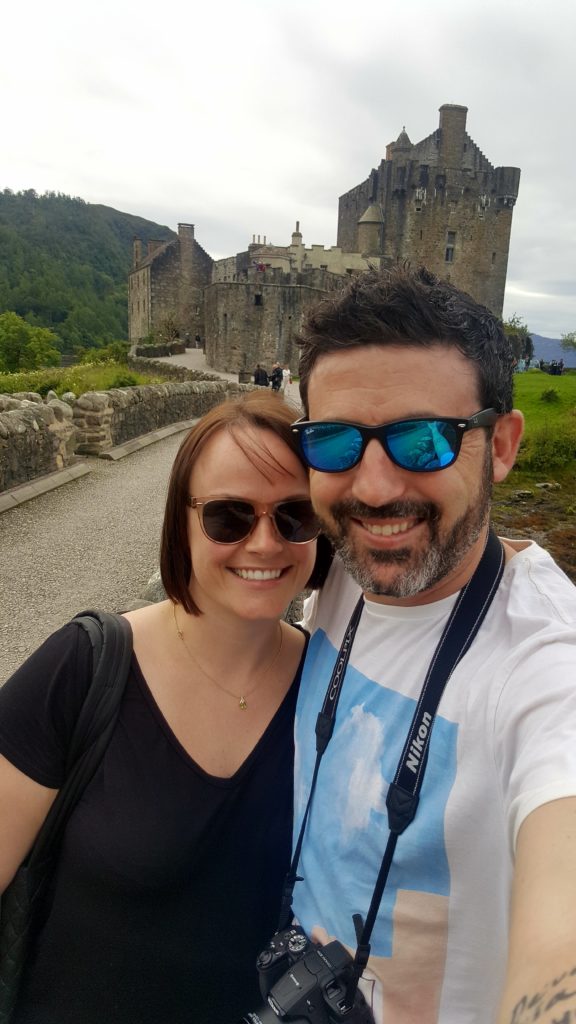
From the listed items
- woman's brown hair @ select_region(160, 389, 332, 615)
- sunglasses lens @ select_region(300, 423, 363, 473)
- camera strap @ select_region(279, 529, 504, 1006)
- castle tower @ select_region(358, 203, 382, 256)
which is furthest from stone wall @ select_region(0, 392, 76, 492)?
castle tower @ select_region(358, 203, 382, 256)

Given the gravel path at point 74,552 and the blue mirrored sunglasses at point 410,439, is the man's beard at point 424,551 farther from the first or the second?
the gravel path at point 74,552

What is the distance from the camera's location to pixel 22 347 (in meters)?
41.7

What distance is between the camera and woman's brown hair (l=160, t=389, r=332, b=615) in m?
1.66

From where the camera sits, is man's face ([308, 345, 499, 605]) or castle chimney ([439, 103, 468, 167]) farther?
castle chimney ([439, 103, 468, 167])

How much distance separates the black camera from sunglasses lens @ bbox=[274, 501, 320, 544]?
92 centimetres

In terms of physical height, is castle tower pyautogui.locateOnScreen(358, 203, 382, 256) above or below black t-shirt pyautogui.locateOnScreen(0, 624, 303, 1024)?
above

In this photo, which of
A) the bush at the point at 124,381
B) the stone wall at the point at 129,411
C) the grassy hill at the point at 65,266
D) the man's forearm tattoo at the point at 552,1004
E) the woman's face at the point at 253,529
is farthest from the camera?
the grassy hill at the point at 65,266

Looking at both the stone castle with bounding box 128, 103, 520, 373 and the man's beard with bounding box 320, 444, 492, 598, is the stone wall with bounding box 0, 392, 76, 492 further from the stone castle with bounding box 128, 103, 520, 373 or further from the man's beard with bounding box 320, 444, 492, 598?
the stone castle with bounding box 128, 103, 520, 373

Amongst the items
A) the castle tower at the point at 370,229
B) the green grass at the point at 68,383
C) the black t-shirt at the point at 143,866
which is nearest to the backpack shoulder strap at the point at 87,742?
the black t-shirt at the point at 143,866

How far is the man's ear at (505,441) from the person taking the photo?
4.81ft

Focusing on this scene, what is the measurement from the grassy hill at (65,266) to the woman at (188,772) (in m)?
71.3

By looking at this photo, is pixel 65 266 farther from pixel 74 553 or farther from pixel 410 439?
pixel 410 439

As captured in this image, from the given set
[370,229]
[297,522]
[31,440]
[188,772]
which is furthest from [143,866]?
[370,229]

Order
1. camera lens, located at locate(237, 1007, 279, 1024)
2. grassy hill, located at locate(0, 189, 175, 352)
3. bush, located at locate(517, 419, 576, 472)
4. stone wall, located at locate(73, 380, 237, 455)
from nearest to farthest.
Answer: camera lens, located at locate(237, 1007, 279, 1024) → stone wall, located at locate(73, 380, 237, 455) → bush, located at locate(517, 419, 576, 472) → grassy hill, located at locate(0, 189, 175, 352)
